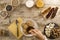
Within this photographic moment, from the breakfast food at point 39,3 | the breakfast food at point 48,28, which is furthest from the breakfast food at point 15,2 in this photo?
the breakfast food at point 48,28

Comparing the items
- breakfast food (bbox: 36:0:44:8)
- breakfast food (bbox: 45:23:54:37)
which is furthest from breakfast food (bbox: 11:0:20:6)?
breakfast food (bbox: 45:23:54:37)

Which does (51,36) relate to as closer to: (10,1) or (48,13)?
(48,13)

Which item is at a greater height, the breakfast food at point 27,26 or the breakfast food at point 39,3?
the breakfast food at point 39,3

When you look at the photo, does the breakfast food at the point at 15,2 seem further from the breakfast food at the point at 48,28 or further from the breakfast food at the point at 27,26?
the breakfast food at the point at 48,28

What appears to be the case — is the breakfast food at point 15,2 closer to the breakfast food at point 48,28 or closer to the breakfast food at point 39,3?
the breakfast food at point 39,3

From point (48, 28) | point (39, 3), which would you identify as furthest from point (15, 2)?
point (48, 28)

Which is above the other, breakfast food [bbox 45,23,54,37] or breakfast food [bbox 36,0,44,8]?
breakfast food [bbox 36,0,44,8]

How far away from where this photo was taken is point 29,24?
224cm

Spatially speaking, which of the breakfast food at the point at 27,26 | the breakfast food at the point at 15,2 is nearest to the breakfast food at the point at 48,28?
the breakfast food at the point at 27,26

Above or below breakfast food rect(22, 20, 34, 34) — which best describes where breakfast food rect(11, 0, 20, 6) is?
above

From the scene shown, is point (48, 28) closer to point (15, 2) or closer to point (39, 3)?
point (39, 3)

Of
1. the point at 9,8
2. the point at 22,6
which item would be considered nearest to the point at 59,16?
the point at 22,6

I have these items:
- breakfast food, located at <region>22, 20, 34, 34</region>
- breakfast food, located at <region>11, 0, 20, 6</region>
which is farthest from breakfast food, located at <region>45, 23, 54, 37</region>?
breakfast food, located at <region>11, 0, 20, 6</region>

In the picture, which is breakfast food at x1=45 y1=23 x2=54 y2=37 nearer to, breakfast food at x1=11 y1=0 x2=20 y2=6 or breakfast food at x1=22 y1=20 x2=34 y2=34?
breakfast food at x1=22 y1=20 x2=34 y2=34
